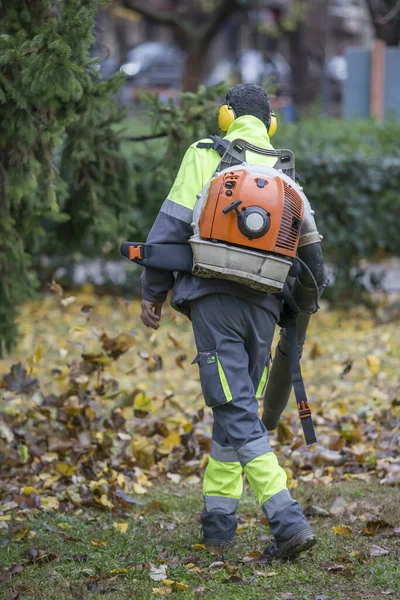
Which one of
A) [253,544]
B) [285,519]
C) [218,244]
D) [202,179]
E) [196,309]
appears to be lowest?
[253,544]

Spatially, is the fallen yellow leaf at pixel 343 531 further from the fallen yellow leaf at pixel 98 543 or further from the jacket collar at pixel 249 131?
the jacket collar at pixel 249 131

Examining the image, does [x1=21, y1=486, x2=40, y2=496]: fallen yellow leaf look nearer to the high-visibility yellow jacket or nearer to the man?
the man

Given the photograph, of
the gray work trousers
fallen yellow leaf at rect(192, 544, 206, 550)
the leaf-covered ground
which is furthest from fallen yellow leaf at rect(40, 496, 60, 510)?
the gray work trousers

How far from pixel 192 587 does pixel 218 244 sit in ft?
4.58

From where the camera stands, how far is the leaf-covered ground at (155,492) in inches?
151

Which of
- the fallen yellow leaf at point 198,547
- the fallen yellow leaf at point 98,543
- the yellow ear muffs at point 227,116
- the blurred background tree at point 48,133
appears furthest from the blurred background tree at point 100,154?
the fallen yellow leaf at point 198,547

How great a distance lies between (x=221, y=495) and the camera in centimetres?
419

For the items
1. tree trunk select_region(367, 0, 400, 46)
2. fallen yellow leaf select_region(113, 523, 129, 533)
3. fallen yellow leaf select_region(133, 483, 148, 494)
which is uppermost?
tree trunk select_region(367, 0, 400, 46)

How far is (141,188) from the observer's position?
10.1 metres

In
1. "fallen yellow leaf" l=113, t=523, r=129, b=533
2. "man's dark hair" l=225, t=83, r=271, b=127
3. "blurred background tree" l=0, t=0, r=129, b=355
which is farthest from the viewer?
"fallen yellow leaf" l=113, t=523, r=129, b=533

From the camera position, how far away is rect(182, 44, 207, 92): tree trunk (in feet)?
64.2

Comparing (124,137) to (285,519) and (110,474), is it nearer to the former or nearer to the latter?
(110,474)

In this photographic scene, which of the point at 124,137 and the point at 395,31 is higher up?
the point at 395,31

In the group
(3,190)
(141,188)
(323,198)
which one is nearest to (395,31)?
(323,198)
